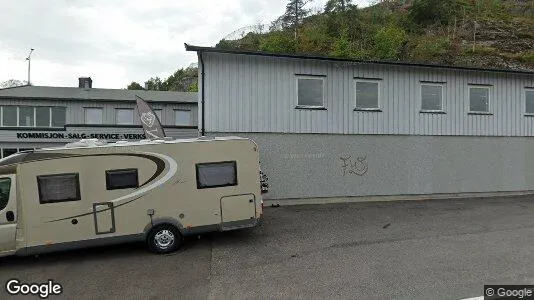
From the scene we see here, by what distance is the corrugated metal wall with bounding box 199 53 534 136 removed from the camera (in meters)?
13.8

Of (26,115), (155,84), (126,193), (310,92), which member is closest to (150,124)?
(310,92)

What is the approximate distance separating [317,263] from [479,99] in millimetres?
13172

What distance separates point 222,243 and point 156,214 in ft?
6.08

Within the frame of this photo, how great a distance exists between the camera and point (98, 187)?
8.21 metres

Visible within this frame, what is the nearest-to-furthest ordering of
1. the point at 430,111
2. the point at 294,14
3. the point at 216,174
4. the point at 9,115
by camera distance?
the point at 216,174 → the point at 430,111 → the point at 9,115 → the point at 294,14

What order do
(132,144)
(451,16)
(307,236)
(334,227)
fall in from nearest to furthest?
(132,144), (307,236), (334,227), (451,16)

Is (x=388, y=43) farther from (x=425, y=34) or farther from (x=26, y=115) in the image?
(x=26, y=115)

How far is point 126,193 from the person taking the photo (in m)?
8.30

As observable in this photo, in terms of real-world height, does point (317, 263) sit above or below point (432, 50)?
below

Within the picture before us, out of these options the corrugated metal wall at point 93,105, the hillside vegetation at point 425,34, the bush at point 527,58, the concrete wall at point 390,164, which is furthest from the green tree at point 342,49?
the concrete wall at point 390,164

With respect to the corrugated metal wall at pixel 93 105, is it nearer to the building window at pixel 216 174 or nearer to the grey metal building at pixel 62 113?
the grey metal building at pixel 62 113

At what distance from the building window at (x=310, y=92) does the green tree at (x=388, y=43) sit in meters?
19.7

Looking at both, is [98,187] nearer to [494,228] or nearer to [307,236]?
[307,236]

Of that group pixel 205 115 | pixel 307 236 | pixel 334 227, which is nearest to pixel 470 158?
pixel 334 227
